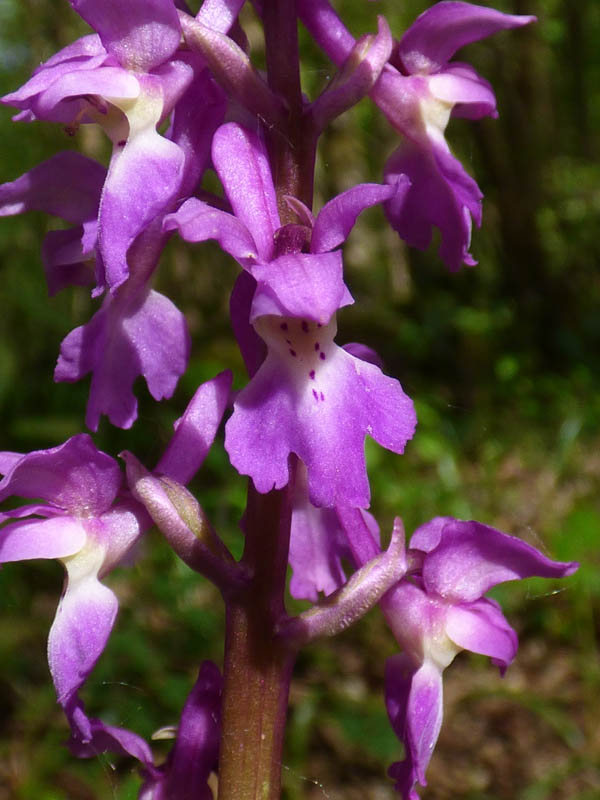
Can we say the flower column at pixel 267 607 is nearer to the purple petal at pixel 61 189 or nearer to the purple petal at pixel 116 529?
the purple petal at pixel 116 529

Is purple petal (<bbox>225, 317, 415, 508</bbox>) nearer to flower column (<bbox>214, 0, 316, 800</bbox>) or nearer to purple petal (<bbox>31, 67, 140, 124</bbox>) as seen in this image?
flower column (<bbox>214, 0, 316, 800</bbox>)

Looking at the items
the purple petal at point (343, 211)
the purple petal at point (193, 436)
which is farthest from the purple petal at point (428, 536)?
the purple petal at point (343, 211)

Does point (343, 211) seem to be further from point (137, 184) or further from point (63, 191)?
point (63, 191)

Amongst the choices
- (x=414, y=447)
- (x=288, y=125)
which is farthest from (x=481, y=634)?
(x=414, y=447)

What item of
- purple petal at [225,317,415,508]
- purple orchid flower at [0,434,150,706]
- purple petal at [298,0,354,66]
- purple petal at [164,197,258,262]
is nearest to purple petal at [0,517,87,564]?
purple orchid flower at [0,434,150,706]

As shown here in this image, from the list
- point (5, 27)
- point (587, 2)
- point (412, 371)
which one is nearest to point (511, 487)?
point (412, 371)

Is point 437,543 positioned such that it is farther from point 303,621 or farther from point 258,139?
point 258,139
